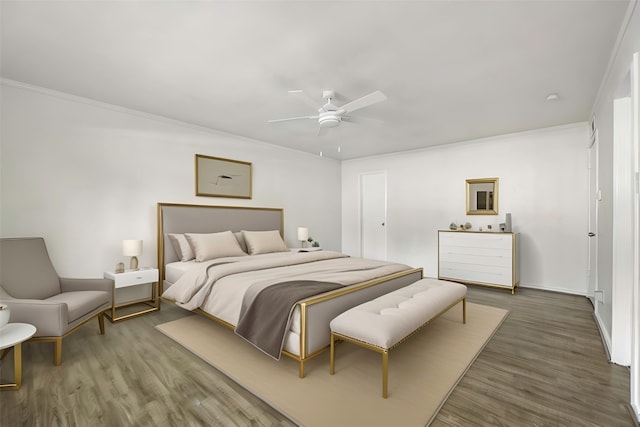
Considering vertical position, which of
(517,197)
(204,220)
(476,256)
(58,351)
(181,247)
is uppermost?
(517,197)

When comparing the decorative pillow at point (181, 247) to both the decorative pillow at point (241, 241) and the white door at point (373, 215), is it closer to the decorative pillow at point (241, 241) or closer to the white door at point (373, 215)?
the decorative pillow at point (241, 241)

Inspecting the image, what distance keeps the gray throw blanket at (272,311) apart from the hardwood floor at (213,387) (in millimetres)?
353

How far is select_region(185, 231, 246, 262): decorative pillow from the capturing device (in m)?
3.96

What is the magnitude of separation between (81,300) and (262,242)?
237 cm

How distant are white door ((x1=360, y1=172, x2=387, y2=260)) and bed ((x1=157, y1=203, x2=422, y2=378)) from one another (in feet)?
8.35

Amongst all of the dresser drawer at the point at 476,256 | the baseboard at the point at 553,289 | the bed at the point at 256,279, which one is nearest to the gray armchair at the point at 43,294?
the bed at the point at 256,279

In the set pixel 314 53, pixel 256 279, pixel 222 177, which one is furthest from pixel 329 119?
pixel 222 177

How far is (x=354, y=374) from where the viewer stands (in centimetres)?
227

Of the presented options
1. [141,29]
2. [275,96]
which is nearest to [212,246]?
[275,96]

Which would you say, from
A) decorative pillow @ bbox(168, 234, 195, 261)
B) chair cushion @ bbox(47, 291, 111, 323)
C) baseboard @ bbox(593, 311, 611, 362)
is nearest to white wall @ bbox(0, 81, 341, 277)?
decorative pillow @ bbox(168, 234, 195, 261)

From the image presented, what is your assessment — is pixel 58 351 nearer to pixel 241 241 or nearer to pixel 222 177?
pixel 241 241

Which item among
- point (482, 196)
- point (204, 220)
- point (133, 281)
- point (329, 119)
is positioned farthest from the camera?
point (482, 196)

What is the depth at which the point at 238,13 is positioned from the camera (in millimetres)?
2064

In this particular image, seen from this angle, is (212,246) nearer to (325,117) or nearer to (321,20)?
(325,117)
